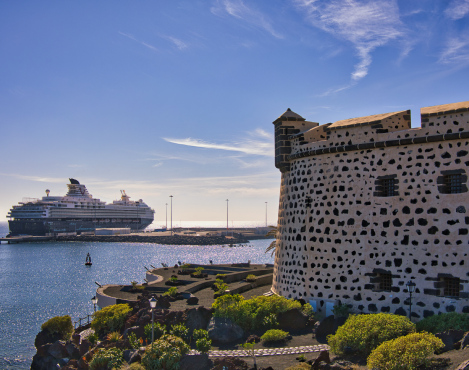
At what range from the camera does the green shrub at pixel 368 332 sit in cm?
1456

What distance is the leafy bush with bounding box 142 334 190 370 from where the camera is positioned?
1488 centimetres

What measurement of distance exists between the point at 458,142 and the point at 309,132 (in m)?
7.86

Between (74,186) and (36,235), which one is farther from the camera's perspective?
(74,186)

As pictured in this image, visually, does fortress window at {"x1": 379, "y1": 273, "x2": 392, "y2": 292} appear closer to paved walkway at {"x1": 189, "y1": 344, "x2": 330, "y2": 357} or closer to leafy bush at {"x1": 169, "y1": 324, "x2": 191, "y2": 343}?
paved walkway at {"x1": 189, "y1": 344, "x2": 330, "y2": 357}

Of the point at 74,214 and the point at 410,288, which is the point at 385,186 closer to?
the point at 410,288

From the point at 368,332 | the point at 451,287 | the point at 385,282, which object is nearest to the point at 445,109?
the point at 451,287

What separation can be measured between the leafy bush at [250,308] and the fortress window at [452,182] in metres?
8.99

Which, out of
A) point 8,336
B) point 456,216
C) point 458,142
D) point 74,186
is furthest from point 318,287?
point 74,186

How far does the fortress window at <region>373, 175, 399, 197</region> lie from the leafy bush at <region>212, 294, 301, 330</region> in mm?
7017

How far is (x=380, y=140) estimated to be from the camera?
19.5m

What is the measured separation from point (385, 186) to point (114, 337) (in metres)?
15.2

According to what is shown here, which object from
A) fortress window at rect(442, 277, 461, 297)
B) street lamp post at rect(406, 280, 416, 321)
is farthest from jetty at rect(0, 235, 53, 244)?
fortress window at rect(442, 277, 461, 297)

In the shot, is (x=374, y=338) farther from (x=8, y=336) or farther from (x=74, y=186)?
(x=74, y=186)

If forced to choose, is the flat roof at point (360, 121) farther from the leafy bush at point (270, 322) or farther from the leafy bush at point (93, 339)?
the leafy bush at point (93, 339)
